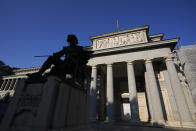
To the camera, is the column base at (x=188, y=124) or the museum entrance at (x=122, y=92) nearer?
the column base at (x=188, y=124)

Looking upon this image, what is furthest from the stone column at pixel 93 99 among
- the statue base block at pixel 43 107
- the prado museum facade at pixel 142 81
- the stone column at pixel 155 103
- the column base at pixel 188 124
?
the statue base block at pixel 43 107

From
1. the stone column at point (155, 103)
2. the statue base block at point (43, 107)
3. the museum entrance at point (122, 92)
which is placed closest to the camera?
the statue base block at point (43, 107)

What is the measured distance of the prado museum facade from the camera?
11844 millimetres

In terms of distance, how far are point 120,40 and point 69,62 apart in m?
14.1

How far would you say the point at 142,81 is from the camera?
20469mm

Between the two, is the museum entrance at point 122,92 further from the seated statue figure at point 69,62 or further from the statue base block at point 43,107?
the statue base block at point 43,107

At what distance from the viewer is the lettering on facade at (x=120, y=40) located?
1595cm

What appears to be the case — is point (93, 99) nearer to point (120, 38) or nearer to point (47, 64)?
point (120, 38)

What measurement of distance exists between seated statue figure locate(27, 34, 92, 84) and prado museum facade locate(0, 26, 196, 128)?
10097 mm

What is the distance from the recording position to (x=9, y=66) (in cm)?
3997

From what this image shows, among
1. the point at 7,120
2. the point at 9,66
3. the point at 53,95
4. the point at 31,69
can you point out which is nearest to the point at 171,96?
the point at 53,95

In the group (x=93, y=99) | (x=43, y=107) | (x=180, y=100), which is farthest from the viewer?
(x=93, y=99)

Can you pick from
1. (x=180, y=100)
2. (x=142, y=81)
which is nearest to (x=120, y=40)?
(x=142, y=81)

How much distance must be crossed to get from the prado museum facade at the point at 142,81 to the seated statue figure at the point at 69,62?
1010 centimetres
